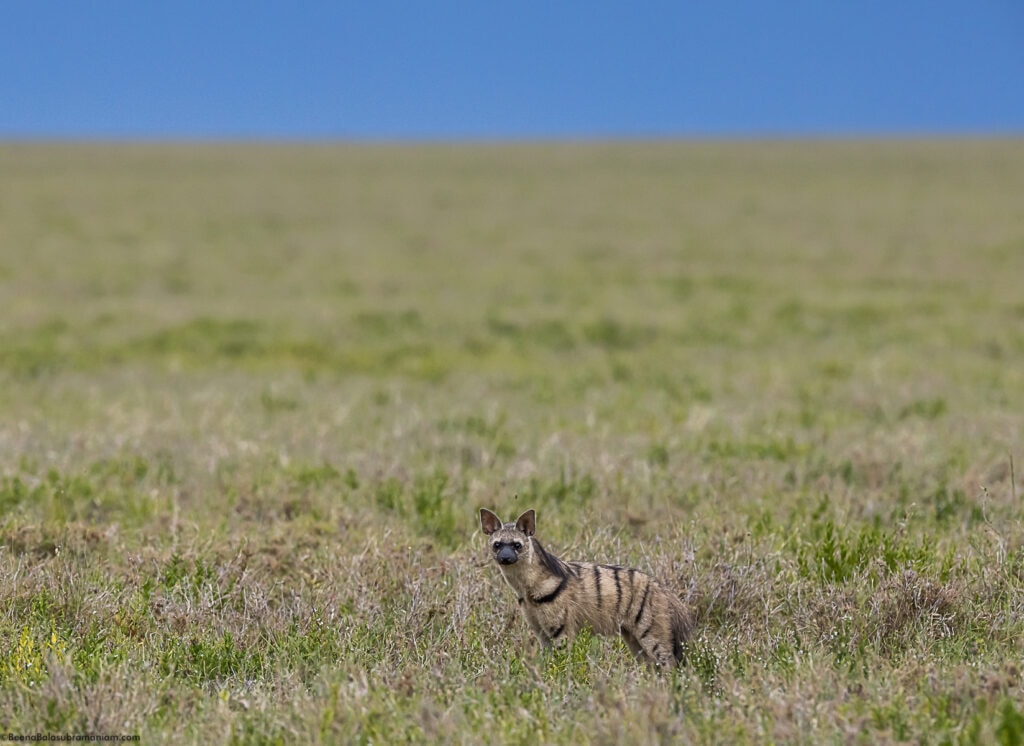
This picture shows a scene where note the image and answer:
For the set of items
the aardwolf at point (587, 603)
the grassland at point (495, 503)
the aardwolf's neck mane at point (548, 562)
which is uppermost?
the aardwolf's neck mane at point (548, 562)

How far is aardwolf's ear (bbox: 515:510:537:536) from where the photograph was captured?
4199 millimetres

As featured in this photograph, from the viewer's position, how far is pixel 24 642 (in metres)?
4.22

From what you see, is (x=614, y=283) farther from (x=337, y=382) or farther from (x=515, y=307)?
(x=337, y=382)

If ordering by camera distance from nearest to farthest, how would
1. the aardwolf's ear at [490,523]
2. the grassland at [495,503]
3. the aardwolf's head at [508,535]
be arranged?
the grassland at [495,503]
the aardwolf's head at [508,535]
the aardwolf's ear at [490,523]

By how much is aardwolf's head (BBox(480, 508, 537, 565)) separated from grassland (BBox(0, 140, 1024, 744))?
1.43 feet

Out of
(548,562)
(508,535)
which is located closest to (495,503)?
(548,562)

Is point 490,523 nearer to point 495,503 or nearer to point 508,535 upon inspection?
point 508,535

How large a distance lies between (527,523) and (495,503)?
88.9 inches

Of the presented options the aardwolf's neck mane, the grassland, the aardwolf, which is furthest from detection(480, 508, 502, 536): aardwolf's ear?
the grassland

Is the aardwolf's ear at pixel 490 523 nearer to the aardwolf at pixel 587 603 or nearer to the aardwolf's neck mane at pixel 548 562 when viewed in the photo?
the aardwolf at pixel 587 603

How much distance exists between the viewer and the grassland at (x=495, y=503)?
375cm

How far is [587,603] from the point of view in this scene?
433cm

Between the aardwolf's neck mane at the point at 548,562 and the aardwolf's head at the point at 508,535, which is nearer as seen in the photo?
the aardwolf's head at the point at 508,535

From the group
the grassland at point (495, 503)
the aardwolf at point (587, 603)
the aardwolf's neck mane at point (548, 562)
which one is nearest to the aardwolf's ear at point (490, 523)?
the aardwolf at point (587, 603)
